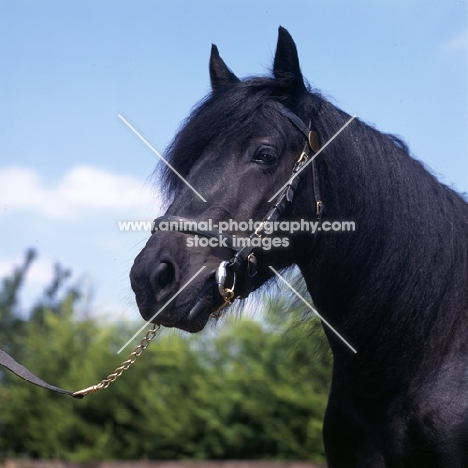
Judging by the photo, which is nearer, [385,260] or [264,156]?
[264,156]

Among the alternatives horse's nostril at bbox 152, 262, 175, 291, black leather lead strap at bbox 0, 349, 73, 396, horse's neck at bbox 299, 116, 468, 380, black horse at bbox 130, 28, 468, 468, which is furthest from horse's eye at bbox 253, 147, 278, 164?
black leather lead strap at bbox 0, 349, 73, 396

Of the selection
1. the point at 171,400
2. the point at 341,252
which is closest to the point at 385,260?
the point at 341,252

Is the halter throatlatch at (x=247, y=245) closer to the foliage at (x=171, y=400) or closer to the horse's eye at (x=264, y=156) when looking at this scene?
the horse's eye at (x=264, y=156)

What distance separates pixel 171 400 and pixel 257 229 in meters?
9.97

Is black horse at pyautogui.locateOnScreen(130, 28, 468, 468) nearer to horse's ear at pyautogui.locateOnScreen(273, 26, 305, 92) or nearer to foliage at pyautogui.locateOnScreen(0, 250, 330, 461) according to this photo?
horse's ear at pyautogui.locateOnScreen(273, 26, 305, 92)

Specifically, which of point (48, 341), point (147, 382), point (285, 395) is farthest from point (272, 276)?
point (48, 341)

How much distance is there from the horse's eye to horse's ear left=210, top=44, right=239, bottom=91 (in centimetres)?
85

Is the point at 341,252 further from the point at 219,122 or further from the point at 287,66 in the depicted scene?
the point at 287,66

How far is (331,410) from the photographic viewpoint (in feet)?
13.2

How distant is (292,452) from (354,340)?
28.8 ft

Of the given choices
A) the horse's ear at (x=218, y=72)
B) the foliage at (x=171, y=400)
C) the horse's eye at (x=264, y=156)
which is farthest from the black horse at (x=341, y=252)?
the foliage at (x=171, y=400)

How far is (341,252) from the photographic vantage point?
384 cm

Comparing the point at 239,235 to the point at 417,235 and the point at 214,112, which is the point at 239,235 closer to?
the point at 214,112

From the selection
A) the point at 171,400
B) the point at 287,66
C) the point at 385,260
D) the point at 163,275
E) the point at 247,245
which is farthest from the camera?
the point at 171,400
